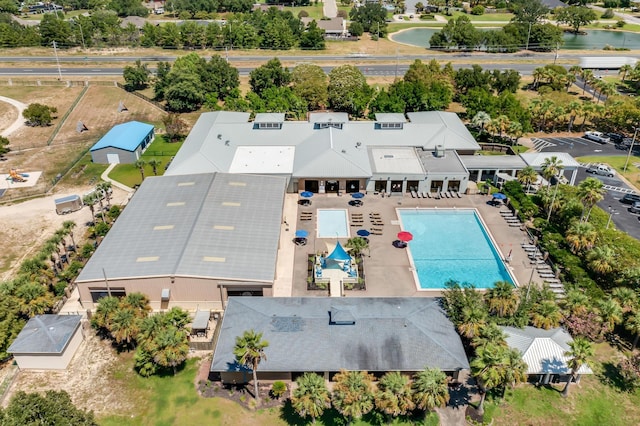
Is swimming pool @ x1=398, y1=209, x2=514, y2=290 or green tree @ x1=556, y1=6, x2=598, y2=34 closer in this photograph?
swimming pool @ x1=398, y1=209, x2=514, y2=290

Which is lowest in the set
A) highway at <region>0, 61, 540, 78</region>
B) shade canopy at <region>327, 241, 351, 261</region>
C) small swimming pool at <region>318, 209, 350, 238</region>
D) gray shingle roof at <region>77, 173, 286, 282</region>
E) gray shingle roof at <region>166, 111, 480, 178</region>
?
small swimming pool at <region>318, 209, 350, 238</region>

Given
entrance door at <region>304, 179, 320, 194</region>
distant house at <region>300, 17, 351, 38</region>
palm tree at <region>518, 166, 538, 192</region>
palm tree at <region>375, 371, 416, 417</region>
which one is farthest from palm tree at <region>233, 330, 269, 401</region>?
distant house at <region>300, 17, 351, 38</region>

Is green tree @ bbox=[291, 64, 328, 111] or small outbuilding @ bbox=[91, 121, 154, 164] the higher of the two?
green tree @ bbox=[291, 64, 328, 111]

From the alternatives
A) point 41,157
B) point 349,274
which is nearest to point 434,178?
point 349,274

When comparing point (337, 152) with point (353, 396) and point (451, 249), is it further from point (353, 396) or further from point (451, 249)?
point (353, 396)

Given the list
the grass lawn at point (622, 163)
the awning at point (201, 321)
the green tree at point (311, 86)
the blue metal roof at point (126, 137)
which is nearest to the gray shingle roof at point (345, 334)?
the awning at point (201, 321)

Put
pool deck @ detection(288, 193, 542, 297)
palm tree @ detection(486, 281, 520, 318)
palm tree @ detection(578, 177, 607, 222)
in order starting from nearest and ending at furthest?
palm tree @ detection(486, 281, 520, 318), pool deck @ detection(288, 193, 542, 297), palm tree @ detection(578, 177, 607, 222)

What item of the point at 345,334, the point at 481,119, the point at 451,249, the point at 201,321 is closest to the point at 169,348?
the point at 201,321

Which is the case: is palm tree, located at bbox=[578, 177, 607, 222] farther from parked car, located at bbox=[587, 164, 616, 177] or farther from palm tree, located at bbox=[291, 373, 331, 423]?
palm tree, located at bbox=[291, 373, 331, 423]
